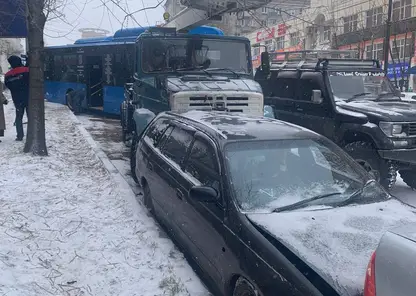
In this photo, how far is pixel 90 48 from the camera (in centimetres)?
1664

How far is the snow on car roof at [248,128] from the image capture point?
431cm

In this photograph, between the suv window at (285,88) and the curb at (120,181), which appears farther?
the suv window at (285,88)

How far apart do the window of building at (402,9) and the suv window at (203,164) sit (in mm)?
32123

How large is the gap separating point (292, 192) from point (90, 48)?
14.5m

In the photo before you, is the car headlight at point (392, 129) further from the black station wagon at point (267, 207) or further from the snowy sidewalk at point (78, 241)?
Result: the snowy sidewalk at point (78, 241)

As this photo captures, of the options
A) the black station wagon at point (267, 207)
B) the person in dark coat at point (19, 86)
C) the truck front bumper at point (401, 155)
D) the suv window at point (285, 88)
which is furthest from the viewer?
the person in dark coat at point (19, 86)

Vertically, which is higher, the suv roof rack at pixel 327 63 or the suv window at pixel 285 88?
the suv roof rack at pixel 327 63

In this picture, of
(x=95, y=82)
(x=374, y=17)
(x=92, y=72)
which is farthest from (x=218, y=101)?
(x=374, y=17)

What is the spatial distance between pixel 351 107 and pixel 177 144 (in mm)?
4154

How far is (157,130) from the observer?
229 inches

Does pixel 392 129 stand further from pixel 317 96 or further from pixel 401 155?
pixel 317 96

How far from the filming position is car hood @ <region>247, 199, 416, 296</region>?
8.96 feet

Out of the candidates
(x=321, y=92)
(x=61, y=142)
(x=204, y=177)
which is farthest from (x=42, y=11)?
(x=204, y=177)

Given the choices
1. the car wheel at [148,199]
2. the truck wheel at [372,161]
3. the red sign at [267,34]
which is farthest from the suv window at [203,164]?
the red sign at [267,34]
